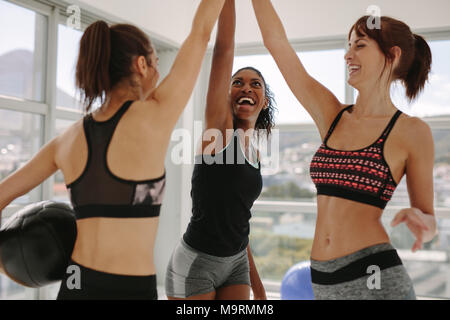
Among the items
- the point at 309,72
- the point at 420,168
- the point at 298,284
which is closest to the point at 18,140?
the point at 298,284

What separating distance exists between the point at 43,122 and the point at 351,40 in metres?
2.32

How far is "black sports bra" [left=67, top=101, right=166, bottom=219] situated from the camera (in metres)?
1.06

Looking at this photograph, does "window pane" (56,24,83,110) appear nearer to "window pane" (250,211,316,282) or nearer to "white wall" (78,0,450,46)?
"white wall" (78,0,450,46)

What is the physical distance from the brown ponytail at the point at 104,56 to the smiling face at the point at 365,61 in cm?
76

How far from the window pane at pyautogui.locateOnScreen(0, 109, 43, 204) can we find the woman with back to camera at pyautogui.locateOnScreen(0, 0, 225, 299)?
1.85 m

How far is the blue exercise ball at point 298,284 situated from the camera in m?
3.18

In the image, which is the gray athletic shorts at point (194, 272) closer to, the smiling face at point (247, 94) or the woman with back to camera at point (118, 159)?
the woman with back to camera at point (118, 159)

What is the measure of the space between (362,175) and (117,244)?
2.58 ft

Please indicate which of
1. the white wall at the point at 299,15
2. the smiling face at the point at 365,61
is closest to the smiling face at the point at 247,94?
the smiling face at the point at 365,61

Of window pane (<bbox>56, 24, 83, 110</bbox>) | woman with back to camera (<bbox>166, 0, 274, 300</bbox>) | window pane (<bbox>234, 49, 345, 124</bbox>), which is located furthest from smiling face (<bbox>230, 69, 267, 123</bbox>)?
window pane (<bbox>234, 49, 345, 124</bbox>)

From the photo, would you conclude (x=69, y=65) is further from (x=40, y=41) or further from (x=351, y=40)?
(x=351, y=40)

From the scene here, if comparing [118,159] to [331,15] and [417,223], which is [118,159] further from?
[331,15]

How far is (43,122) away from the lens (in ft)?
9.80

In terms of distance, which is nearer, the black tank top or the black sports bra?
the black sports bra
